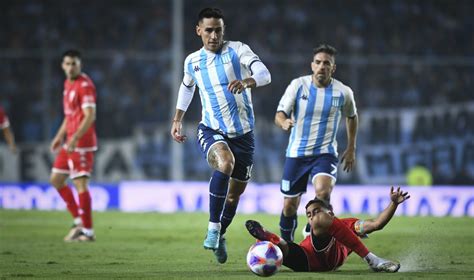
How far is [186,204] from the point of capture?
1945 cm

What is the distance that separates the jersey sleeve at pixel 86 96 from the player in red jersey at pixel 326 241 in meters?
4.77

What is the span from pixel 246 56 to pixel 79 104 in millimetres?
4060

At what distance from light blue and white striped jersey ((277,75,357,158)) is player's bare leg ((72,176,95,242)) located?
3216 mm

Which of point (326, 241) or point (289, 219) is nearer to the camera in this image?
point (326, 241)

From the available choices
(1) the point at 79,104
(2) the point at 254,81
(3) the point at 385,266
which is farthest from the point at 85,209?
(3) the point at 385,266

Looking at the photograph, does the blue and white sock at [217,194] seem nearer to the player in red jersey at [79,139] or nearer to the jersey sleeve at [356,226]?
the jersey sleeve at [356,226]

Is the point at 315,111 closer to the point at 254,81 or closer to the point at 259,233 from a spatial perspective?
the point at 254,81

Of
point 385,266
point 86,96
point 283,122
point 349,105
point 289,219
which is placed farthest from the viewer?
point 86,96

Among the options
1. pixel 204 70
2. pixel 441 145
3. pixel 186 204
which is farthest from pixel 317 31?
pixel 204 70

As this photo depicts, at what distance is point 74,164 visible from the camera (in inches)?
502

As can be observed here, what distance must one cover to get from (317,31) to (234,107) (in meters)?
14.8

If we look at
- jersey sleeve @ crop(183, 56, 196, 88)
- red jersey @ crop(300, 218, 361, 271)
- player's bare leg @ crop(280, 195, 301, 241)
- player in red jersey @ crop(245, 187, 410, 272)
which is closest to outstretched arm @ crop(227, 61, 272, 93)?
jersey sleeve @ crop(183, 56, 196, 88)

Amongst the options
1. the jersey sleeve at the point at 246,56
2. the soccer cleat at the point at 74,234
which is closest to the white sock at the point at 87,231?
the soccer cleat at the point at 74,234

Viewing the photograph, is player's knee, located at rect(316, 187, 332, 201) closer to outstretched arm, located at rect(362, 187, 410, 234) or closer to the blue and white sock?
outstretched arm, located at rect(362, 187, 410, 234)
